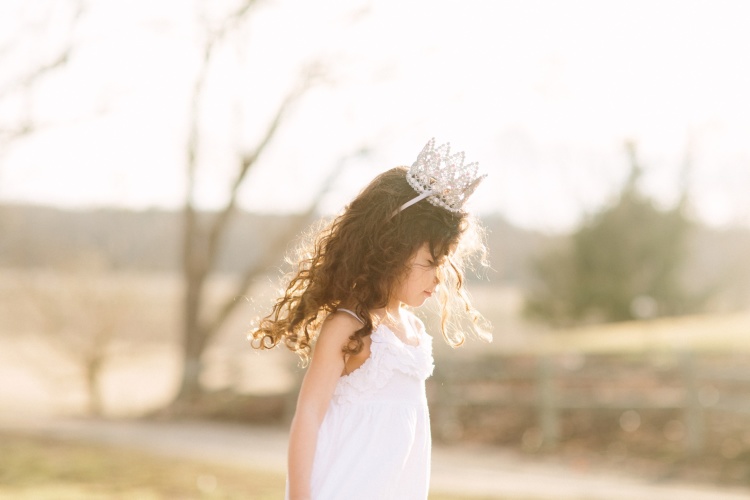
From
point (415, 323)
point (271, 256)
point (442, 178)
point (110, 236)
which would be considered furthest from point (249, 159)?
point (442, 178)

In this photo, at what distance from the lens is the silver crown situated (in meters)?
2.97

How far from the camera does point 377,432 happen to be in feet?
9.48

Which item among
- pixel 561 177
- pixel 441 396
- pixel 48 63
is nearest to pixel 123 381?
pixel 441 396

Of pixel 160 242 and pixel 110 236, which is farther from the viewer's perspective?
pixel 160 242

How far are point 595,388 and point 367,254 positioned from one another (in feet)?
34.7

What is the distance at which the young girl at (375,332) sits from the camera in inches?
111

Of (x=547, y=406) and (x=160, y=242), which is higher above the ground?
(x=160, y=242)

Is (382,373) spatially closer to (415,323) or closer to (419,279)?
(419,279)

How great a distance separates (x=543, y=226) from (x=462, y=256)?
2518cm

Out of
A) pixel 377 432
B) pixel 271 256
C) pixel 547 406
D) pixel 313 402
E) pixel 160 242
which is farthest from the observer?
pixel 160 242

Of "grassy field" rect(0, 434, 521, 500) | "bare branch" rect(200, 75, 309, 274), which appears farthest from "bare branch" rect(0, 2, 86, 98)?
"bare branch" rect(200, 75, 309, 274)

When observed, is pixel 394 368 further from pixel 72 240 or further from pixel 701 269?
pixel 701 269

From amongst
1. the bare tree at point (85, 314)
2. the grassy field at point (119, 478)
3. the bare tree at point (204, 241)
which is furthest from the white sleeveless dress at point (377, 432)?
the bare tree at point (85, 314)

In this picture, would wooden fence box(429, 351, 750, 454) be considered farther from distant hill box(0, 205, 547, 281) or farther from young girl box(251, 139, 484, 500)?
young girl box(251, 139, 484, 500)
